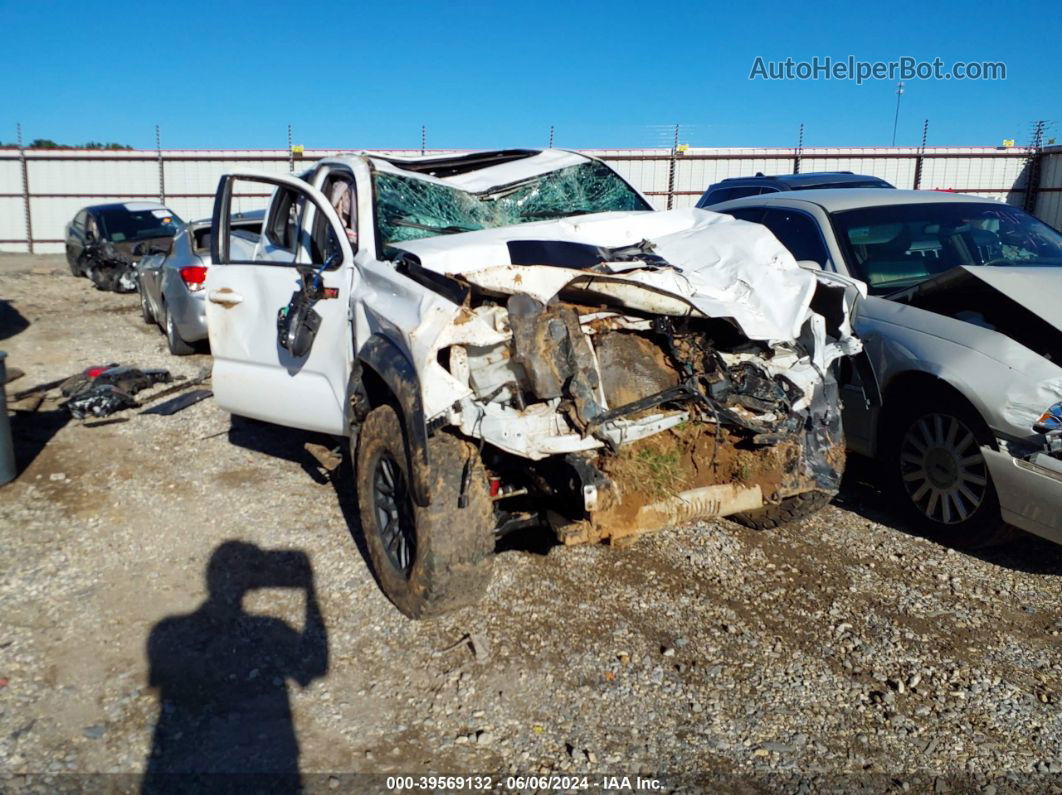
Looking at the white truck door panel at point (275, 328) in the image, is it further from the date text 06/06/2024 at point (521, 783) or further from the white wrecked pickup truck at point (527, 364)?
the date text 06/06/2024 at point (521, 783)

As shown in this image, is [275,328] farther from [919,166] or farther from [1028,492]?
[919,166]

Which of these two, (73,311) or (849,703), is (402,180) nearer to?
(849,703)

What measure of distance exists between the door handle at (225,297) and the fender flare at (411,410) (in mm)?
1852

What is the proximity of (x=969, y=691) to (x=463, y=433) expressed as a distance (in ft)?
7.46

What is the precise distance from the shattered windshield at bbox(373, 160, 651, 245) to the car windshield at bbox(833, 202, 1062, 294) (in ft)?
4.75

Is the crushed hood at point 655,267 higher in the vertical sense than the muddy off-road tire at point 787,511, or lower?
higher

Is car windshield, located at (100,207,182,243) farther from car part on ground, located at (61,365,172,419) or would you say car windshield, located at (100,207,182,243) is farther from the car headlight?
the car headlight

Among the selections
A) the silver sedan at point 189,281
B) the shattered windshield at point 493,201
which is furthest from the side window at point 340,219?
the silver sedan at point 189,281

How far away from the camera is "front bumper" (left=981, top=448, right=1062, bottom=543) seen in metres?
3.79

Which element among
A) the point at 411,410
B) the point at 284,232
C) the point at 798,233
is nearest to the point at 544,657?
the point at 411,410

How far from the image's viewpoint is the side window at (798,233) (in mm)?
5449

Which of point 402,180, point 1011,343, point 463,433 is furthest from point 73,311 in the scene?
point 1011,343

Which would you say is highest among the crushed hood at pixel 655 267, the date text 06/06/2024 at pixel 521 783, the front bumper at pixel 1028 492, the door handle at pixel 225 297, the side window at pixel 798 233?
the side window at pixel 798 233

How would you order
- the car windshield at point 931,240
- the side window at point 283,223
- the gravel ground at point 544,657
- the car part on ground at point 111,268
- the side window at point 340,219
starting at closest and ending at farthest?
the gravel ground at point 544,657 → the side window at point 340,219 → the side window at point 283,223 → the car windshield at point 931,240 → the car part on ground at point 111,268
